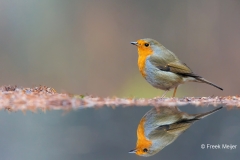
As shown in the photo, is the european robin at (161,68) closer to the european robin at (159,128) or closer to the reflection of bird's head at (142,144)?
the european robin at (159,128)

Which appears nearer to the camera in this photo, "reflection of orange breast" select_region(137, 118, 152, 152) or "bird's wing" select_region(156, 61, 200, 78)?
"reflection of orange breast" select_region(137, 118, 152, 152)

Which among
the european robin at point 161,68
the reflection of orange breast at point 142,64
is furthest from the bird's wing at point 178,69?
the reflection of orange breast at point 142,64

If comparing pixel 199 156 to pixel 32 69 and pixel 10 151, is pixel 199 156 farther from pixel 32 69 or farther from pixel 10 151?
pixel 32 69

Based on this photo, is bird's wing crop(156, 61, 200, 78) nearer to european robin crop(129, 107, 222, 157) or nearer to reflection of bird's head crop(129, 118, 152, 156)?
european robin crop(129, 107, 222, 157)

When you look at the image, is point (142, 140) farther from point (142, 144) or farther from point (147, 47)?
point (147, 47)

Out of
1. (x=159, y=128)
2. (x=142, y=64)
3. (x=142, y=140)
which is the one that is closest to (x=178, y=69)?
(x=142, y=64)

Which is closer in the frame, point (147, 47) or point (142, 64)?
point (142, 64)

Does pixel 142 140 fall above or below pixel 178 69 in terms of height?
below

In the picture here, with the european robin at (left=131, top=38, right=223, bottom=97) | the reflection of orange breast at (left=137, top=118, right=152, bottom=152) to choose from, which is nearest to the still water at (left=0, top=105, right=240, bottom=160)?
the reflection of orange breast at (left=137, top=118, right=152, bottom=152)
